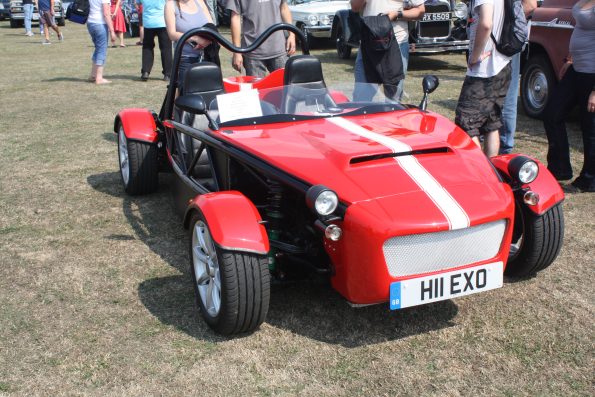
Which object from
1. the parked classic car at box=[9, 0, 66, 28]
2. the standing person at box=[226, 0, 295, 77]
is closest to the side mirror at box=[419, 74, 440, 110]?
the standing person at box=[226, 0, 295, 77]

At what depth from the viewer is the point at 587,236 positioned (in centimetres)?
496

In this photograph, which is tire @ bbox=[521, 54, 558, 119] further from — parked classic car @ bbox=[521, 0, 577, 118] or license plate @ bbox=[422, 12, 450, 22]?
license plate @ bbox=[422, 12, 450, 22]

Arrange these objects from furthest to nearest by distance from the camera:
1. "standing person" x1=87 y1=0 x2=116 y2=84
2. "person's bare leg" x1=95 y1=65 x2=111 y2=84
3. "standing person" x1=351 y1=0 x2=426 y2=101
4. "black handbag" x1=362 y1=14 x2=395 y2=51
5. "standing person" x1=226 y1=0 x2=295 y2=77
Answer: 1. "person's bare leg" x1=95 y1=65 x2=111 y2=84
2. "standing person" x1=87 y1=0 x2=116 y2=84
3. "standing person" x1=226 y1=0 x2=295 y2=77
4. "standing person" x1=351 y1=0 x2=426 y2=101
5. "black handbag" x1=362 y1=14 x2=395 y2=51

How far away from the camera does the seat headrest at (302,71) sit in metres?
4.85

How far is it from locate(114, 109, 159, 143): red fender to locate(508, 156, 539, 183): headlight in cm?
311

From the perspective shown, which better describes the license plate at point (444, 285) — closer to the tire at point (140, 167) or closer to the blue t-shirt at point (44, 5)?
the tire at point (140, 167)

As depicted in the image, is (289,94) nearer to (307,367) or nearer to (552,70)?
(307,367)

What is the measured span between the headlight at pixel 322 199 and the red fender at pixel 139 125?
285 centimetres

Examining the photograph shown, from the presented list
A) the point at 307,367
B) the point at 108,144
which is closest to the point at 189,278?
the point at 307,367

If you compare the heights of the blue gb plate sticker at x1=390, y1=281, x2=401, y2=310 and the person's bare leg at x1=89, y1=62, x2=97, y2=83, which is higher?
the blue gb plate sticker at x1=390, y1=281, x2=401, y2=310

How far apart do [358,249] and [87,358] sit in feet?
4.87

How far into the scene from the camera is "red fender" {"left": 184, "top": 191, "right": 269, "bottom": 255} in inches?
135

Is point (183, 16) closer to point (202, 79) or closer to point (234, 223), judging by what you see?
point (202, 79)

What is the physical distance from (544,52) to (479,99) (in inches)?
143
